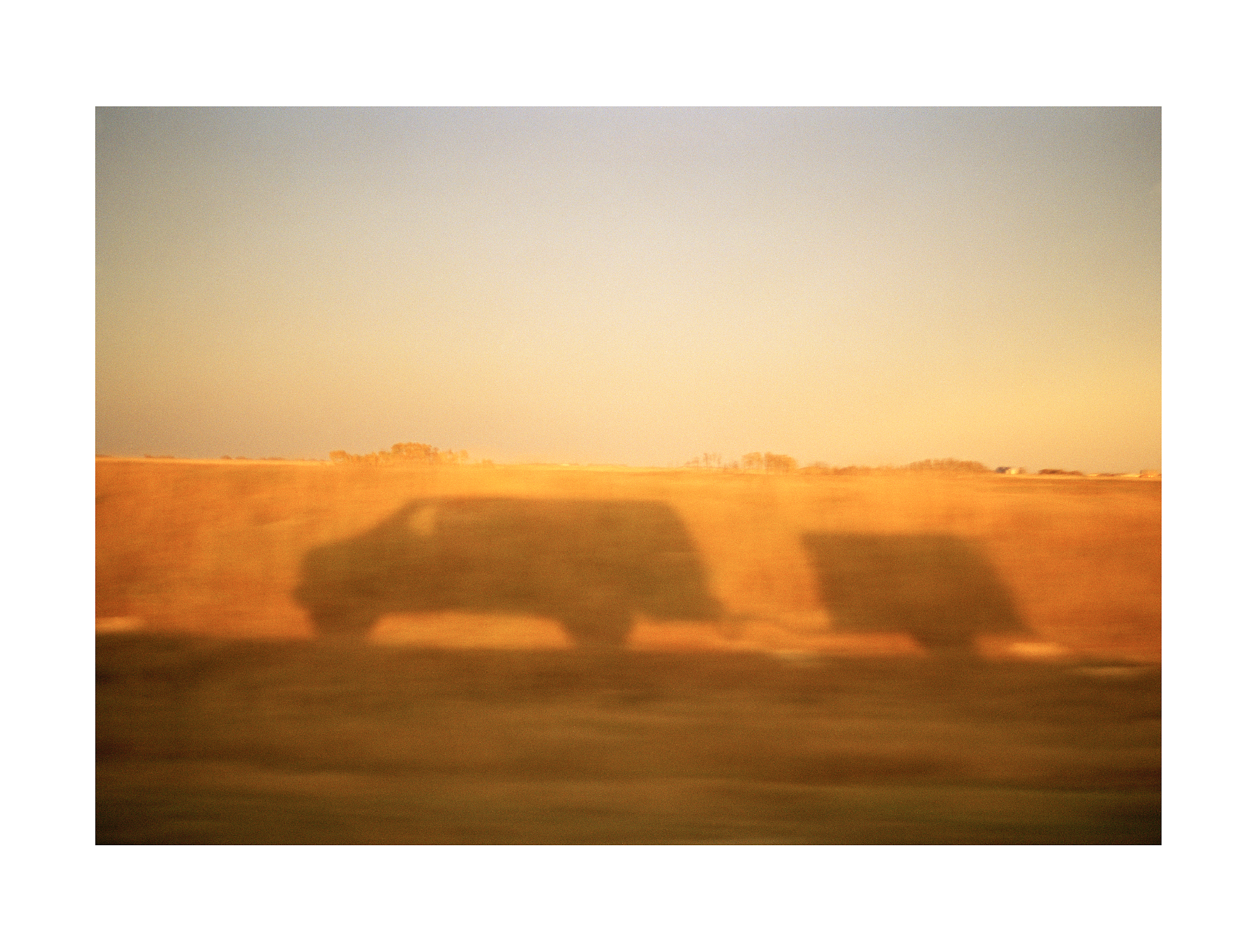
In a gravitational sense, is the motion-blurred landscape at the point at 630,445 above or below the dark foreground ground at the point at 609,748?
above

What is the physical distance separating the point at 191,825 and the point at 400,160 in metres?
1.91

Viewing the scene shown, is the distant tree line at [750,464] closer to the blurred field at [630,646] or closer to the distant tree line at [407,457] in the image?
the blurred field at [630,646]

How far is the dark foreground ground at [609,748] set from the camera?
2578 mm

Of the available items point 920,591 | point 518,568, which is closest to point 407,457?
point 518,568

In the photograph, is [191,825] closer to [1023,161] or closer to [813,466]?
[813,466]

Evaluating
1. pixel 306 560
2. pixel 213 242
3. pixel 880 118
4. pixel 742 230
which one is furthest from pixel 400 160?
pixel 880 118

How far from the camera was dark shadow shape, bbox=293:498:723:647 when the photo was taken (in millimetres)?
2689

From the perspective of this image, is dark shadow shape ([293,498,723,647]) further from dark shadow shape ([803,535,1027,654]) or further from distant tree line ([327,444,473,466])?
dark shadow shape ([803,535,1027,654])

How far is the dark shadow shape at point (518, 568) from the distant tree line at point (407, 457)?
11 cm

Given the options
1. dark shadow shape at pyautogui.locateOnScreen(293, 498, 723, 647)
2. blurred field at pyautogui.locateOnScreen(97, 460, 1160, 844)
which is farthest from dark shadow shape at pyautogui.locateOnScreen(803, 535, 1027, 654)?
dark shadow shape at pyautogui.locateOnScreen(293, 498, 723, 647)

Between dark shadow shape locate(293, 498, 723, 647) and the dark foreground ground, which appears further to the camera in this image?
dark shadow shape locate(293, 498, 723, 647)

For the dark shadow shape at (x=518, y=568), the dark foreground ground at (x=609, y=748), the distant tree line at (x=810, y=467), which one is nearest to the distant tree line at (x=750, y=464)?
the distant tree line at (x=810, y=467)

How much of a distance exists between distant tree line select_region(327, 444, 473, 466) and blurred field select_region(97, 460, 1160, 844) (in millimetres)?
32

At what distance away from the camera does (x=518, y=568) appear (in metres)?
2.70
